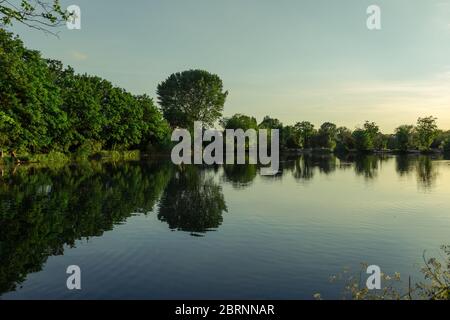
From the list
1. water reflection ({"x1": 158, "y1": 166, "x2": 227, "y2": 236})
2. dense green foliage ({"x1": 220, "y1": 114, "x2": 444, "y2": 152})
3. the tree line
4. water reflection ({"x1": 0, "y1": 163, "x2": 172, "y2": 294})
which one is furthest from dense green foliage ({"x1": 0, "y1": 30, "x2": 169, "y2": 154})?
dense green foliage ({"x1": 220, "y1": 114, "x2": 444, "y2": 152})

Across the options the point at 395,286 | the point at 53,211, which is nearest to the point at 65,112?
the point at 53,211

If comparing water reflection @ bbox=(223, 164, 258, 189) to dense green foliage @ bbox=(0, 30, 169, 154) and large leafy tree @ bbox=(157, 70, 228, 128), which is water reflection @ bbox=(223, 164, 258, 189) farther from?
large leafy tree @ bbox=(157, 70, 228, 128)

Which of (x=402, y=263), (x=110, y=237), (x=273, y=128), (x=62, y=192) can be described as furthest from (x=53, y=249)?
(x=273, y=128)

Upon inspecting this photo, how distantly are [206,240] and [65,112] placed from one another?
63384 mm

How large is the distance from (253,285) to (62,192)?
2698 cm

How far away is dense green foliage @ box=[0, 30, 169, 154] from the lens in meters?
55.0

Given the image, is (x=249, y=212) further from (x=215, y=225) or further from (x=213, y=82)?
(x=213, y=82)

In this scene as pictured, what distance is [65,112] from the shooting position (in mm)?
74312

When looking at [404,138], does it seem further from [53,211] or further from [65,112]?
Result: [53,211]

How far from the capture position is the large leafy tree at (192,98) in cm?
14250

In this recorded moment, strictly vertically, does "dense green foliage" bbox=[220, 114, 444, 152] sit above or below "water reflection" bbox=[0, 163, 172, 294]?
above

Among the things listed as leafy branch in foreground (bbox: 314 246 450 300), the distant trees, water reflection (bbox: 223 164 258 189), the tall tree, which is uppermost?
the distant trees

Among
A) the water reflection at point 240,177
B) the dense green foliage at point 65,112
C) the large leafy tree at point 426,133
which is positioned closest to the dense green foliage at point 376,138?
the large leafy tree at point 426,133

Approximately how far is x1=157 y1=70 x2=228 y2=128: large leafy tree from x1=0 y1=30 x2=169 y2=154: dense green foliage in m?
23.5
